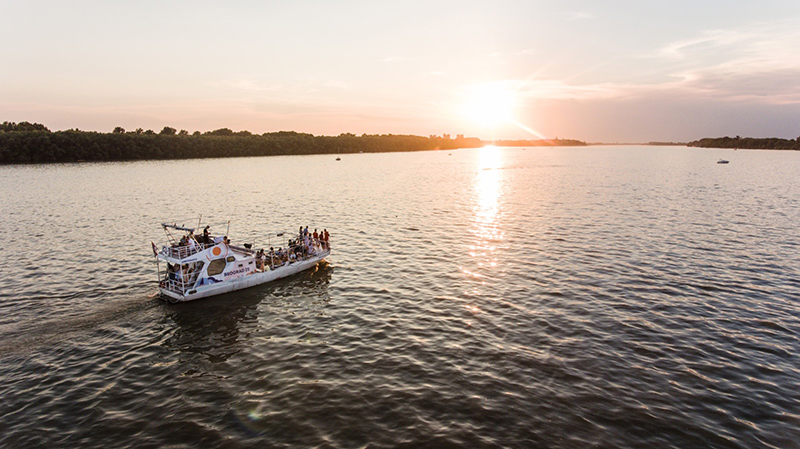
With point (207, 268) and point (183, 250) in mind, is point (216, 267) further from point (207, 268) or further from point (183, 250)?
point (183, 250)

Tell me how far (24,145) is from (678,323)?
22977cm

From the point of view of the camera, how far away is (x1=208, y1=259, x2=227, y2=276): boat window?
32.1m

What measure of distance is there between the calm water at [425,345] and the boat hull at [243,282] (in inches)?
37.2

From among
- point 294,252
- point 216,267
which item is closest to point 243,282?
point 216,267

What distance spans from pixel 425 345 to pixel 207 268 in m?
19.0

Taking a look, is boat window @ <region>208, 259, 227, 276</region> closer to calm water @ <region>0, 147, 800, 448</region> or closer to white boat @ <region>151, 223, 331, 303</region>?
white boat @ <region>151, 223, 331, 303</region>

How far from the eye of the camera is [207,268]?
3188cm

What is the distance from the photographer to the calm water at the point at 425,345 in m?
17.0

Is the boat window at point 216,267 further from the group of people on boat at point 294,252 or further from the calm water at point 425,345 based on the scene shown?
the group of people on boat at point 294,252

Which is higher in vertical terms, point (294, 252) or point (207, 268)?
point (207, 268)

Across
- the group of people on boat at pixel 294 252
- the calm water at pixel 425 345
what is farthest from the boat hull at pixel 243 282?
the calm water at pixel 425 345

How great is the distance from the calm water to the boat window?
2268 mm

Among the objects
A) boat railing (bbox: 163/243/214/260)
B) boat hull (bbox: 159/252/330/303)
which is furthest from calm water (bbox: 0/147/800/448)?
boat railing (bbox: 163/243/214/260)

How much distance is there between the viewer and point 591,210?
68.3 meters
